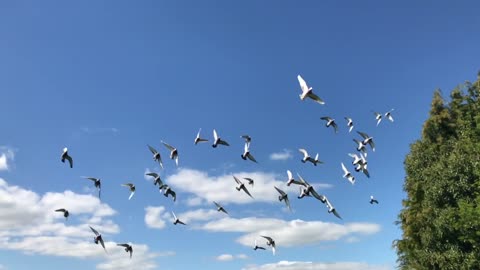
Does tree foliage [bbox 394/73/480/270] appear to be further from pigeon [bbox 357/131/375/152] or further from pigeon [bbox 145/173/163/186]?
pigeon [bbox 145/173/163/186]

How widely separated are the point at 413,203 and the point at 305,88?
23.2 metres

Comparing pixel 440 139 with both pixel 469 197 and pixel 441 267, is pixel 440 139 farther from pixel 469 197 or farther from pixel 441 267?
pixel 441 267

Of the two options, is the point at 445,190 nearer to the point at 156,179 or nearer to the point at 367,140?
the point at 367,140

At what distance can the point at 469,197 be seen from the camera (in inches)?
1351

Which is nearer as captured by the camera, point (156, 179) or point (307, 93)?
point (307, 93)

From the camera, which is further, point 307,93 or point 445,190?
point 445,190

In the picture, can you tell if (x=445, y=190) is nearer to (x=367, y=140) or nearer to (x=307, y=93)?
(x=367, y=140)

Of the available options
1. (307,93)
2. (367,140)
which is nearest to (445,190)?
(367,140)

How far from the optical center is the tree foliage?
33469 mm

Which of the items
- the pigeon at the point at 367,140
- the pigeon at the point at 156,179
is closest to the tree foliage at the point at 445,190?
the pigeon at the point at 367,140

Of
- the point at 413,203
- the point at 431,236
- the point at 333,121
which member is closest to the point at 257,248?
the point at 333,121

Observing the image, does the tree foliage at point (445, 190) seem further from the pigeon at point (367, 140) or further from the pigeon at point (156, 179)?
the pigeon at point (156, 179)

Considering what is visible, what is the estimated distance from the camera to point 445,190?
35.4 meters

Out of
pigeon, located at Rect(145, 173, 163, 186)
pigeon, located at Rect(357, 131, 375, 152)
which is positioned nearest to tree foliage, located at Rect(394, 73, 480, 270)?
pigeon, located at Rect(357, 131, 375, 152)
